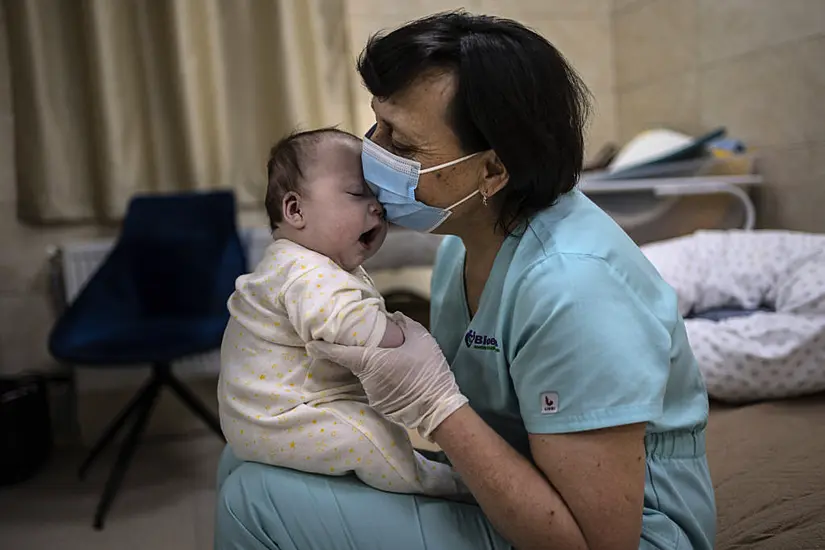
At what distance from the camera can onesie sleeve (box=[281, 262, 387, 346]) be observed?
0.96 meters

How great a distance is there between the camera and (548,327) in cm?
89

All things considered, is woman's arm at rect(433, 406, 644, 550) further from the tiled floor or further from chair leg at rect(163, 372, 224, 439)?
chair leg at rect(163, 372, 224, 439)

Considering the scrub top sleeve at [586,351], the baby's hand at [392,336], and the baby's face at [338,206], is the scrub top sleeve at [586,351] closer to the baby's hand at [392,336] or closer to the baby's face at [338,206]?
the baby's hand at [392,336]

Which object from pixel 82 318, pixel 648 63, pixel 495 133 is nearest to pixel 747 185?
pixel 648 63

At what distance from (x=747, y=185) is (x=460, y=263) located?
69.6 inches

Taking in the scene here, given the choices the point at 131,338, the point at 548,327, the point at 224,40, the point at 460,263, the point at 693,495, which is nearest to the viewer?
the point at 548,327

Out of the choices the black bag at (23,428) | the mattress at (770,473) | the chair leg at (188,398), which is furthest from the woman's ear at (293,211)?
the black bag at (23,428)

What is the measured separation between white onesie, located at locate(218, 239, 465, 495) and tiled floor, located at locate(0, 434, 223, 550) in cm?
126

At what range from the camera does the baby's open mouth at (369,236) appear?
116cm

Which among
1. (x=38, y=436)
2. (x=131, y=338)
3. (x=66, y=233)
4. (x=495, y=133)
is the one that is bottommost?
(x=38, y=436)

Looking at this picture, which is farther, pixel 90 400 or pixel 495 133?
pixel 90 400

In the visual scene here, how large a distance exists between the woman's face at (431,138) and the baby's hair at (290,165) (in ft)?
0.39

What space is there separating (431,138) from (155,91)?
7.32ft

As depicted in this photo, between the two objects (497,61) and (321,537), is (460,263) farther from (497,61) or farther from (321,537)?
(321,537)
